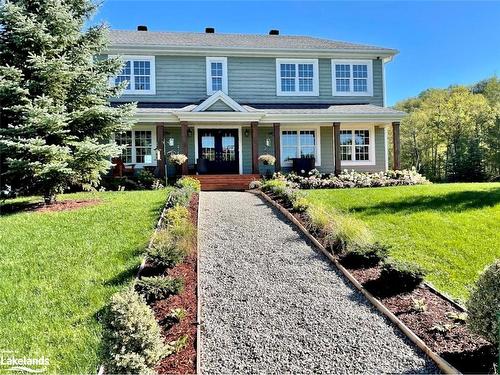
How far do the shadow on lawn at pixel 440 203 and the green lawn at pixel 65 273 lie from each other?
5.81m

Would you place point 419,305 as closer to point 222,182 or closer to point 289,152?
point 222,182

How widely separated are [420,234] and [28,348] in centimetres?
745

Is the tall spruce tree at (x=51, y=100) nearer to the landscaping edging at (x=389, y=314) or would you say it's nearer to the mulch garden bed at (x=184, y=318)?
the mulch garden bed at (x=184, y=318)

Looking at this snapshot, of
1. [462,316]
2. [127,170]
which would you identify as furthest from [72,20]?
[462,316]

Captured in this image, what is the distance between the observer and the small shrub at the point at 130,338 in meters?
3.58

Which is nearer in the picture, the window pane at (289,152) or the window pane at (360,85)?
the window pane at (289,152)

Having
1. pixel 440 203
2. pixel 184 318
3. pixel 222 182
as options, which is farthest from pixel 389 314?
pixel 222 182

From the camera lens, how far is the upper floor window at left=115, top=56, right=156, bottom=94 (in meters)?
18.0

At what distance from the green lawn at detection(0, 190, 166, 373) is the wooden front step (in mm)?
5454

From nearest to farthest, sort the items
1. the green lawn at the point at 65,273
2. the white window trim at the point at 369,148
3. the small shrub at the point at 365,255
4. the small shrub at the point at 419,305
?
the green lawn at the point at 65,273, the small shrub at the point at 419,305, the small shrub at the point at 365,255, the white window trim at the point at 369,148

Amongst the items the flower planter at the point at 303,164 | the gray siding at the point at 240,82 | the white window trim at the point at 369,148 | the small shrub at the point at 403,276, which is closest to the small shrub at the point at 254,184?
the flower planter at the point at 303,164

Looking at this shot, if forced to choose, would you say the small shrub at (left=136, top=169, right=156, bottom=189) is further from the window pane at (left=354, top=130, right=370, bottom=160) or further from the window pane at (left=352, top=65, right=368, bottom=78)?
the window pane at (left=352, top=65, right=368, bottom=78)

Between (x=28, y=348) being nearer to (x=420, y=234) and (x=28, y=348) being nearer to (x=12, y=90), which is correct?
(x=420, y=234)

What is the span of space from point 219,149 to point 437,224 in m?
11.1
